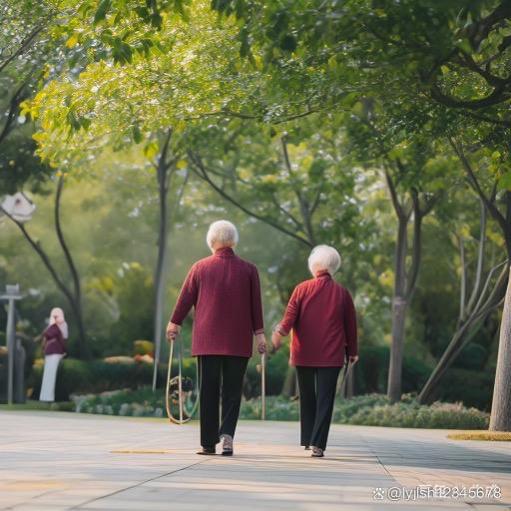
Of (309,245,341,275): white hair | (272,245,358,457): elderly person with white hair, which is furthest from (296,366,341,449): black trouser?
(309,245,341,275): white hair

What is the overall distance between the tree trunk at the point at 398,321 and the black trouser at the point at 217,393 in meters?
14.7

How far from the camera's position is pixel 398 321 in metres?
26.0

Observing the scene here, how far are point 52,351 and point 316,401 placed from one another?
16370 millimetres

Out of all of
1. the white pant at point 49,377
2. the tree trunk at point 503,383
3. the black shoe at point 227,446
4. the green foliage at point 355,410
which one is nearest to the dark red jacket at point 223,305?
the black shoe at point 227,446

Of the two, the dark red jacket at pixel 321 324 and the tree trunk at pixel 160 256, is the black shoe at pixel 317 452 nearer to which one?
the dark red jacket at pixel 321 324

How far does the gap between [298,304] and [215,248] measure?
100 cm

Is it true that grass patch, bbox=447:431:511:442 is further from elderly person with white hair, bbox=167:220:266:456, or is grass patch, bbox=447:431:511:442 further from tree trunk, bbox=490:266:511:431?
elderly person with white hair, bbox=167:220:266:456

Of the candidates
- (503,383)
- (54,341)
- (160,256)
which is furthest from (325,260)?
(160,256)

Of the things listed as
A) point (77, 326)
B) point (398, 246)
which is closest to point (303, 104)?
point (398, 246)

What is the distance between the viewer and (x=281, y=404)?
85.9 ft

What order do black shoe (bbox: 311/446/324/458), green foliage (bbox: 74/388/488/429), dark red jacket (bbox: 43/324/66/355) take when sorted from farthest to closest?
dark red jacket (bbox: 43/324/66/355) < green foliage (bbox: 74/388/488/429) < black shoe (bbox: 311/446/324/458)

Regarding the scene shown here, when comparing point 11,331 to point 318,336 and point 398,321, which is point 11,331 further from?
point 318,336

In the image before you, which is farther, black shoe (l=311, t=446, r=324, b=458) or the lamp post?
the lamp post

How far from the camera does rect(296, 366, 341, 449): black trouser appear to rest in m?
11.4
